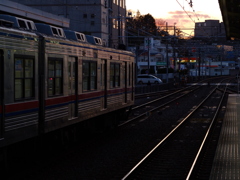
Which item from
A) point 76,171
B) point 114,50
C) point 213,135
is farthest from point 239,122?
point 76,171

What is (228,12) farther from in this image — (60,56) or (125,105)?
(60,56)

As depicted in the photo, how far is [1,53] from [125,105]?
952cm

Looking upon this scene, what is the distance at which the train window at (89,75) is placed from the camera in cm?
1302

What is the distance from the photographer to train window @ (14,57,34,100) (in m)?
8.91

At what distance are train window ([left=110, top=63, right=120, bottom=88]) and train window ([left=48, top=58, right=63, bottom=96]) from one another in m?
4.43

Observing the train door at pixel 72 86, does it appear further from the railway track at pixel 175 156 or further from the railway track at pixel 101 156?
the railway track at pixel 175 156

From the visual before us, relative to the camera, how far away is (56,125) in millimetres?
10977

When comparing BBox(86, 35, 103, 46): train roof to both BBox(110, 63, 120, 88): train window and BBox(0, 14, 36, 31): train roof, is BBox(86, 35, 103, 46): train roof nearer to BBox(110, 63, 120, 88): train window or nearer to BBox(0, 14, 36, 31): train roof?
BBox(110, 63, 120, 88): train window

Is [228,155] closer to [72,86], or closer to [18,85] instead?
[72,86]

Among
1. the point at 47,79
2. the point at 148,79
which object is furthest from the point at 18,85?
the point at 148,79

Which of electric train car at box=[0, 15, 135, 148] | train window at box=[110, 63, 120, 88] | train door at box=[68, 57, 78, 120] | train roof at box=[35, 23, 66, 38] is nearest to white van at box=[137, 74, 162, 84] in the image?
train window at box=[110, 63, 120, 88]

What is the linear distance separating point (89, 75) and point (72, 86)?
1491mm

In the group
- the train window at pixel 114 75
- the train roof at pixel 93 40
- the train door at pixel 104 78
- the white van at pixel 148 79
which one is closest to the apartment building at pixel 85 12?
the white van at pixel 148 79

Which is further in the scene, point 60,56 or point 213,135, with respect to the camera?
point 213,135
